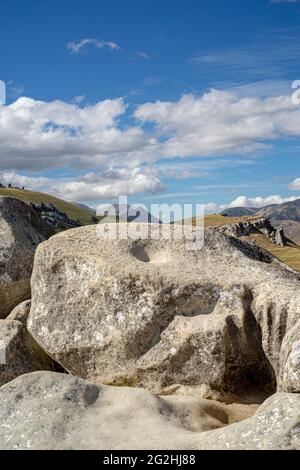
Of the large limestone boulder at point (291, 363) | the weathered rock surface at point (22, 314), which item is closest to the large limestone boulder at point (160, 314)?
the large limestone boulder at point (291, 363)

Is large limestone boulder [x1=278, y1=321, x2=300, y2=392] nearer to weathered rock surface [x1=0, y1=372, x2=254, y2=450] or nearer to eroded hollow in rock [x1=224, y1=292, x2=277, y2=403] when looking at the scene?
weathered rock surface [x1=0, y1=372, x2=254, y2=450]

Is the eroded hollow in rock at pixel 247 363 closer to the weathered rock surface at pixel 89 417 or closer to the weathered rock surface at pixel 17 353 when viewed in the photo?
the weathered rock surface at pixel 89 417

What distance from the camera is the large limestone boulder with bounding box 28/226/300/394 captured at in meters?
15.6

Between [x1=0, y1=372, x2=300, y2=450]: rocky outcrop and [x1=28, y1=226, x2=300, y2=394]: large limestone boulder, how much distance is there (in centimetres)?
257

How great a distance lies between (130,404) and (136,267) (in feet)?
18.0

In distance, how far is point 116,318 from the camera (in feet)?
54.4

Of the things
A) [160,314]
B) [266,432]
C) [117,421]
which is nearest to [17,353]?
Result: [160,314]

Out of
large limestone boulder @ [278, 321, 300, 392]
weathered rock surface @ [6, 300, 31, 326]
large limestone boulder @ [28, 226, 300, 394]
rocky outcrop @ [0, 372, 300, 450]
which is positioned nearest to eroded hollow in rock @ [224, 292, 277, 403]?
large limestone boulder @ [28, 226, 300, 394]

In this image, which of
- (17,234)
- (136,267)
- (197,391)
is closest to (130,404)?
(197,391)

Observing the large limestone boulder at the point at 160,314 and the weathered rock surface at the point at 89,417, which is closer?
the weathered rock surface at the point at 89,417

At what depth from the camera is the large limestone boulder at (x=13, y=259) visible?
75.0 feet

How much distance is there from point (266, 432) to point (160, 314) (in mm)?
6590

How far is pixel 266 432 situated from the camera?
33.4 ft

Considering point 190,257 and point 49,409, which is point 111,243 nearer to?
point 190,257
